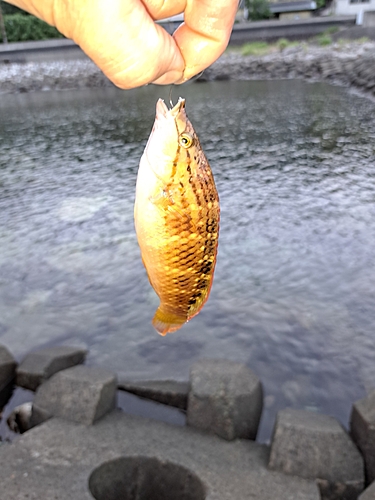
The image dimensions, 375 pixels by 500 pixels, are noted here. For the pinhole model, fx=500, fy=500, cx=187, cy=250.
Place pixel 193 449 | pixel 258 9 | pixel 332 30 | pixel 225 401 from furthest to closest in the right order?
1. pixel 258 9
2. pixel 332 30
3. pixel 225 401
4. pixel 193 449

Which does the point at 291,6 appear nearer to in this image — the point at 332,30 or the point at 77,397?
the point at 332,30

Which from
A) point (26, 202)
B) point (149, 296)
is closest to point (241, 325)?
point (149, 296)

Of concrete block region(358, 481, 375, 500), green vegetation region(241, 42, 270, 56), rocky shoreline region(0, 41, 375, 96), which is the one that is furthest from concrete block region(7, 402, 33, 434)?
green vegetation region(241, 42, 270, 56)

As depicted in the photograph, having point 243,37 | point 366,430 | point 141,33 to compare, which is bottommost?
point 366,430

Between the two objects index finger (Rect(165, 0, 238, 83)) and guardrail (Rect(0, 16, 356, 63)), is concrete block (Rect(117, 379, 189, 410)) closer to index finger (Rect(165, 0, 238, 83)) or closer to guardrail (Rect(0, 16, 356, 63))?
index finger (Rect(165, 0, 238, 83))

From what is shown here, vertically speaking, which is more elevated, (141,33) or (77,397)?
(141,33)

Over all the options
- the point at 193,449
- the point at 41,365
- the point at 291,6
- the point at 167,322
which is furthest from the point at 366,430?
the point at 291,6

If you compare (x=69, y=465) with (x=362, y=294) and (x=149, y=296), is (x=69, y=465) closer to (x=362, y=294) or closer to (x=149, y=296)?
(x=149, y=296)
